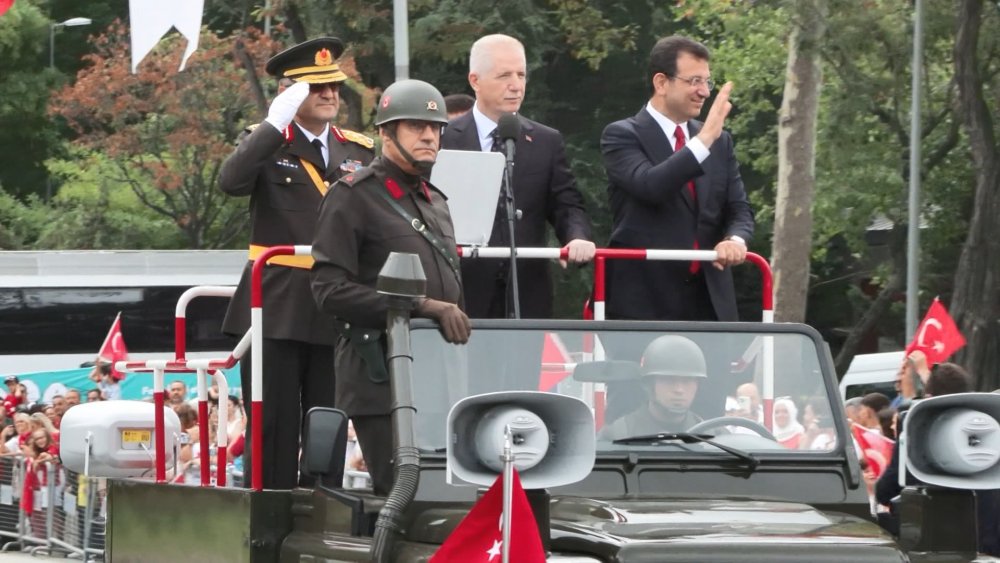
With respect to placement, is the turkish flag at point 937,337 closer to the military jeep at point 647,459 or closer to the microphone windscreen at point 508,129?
the microphone windscreen at point 508,129

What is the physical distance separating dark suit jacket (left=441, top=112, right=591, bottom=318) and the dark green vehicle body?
1.56 m

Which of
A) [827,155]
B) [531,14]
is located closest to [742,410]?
[531,14]

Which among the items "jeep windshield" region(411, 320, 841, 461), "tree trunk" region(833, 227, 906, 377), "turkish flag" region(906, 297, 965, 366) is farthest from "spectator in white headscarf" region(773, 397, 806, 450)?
"tree trunk" region(833, 227, 906, 377)

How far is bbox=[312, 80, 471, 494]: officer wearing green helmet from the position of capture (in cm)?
590

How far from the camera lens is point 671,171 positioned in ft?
23.9

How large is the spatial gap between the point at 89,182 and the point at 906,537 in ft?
124

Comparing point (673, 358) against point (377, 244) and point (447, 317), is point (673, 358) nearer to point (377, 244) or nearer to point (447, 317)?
point (447, 317)

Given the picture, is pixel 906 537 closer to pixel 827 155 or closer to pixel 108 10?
pixel 827 155

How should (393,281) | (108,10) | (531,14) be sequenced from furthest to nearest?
(108,10) < (531,14) < (393,281)

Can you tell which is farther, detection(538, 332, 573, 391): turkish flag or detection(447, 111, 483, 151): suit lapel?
detection(447, 111, 483, 151): suit lapel

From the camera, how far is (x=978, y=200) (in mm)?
27094

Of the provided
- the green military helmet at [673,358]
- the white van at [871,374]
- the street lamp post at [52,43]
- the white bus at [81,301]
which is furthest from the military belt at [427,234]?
the street lamp post at [52,43]

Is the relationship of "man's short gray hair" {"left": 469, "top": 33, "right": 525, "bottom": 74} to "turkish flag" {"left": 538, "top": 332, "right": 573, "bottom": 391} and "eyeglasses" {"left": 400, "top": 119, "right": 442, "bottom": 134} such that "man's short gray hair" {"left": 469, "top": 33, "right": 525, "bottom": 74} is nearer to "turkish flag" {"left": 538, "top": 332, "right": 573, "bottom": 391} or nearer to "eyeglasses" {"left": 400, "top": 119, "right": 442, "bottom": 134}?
"eyeglasses" {"left": 400, "top": 119, "right": 442, "bottom": 134}

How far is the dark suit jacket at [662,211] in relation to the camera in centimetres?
731
